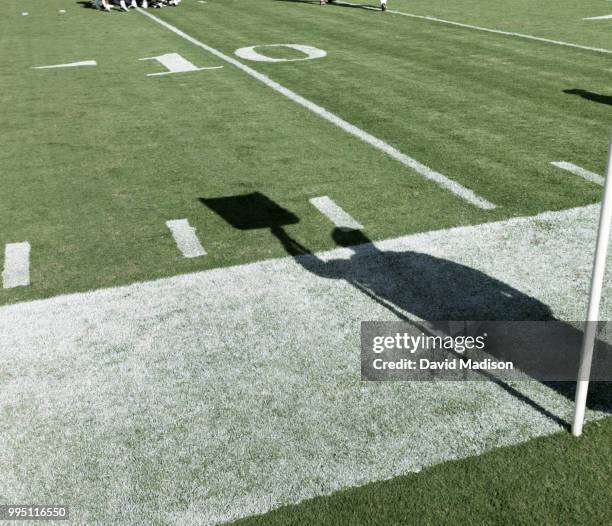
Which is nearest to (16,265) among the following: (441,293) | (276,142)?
(441,293)

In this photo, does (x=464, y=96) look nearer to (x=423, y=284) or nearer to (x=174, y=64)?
(x=423, y=284)

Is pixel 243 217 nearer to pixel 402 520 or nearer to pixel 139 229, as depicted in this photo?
pixel 139 229

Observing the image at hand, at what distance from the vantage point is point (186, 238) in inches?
276

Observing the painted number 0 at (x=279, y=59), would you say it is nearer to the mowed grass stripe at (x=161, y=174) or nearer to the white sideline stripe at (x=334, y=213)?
the mowed grass stripe at (x=161, y=174)

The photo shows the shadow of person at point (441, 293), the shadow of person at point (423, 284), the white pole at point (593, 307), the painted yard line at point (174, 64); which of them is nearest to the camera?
the white pole at point (593, 307)

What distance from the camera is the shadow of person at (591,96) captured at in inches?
436

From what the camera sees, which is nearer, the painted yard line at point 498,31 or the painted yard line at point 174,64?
the painted yard line at point 174,64

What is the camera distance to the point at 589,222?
22.3 feet

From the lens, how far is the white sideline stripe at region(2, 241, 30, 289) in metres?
6.24

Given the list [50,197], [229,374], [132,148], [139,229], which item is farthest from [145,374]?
[132,148]

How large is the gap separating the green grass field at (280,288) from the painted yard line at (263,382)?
2 cm

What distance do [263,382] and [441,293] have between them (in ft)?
6.11

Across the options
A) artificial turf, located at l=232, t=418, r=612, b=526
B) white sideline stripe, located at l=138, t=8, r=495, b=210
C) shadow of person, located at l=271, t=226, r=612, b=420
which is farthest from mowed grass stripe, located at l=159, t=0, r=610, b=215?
artificial turf, located at l=232, t=418, r=612, b=526

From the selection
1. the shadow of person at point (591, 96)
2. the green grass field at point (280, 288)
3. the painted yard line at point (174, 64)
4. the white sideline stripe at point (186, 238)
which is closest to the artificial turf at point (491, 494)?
the green grass field at point (280, 288)
